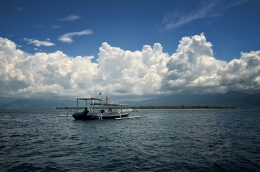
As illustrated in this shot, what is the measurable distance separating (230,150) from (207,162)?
21.8 ft

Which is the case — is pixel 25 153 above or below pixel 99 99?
below

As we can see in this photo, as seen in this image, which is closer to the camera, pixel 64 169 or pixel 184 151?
pixel 64 169

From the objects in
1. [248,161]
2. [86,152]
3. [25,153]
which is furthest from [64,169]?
[248,161]

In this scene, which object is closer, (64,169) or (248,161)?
(64,169)

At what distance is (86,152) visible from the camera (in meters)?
21.8

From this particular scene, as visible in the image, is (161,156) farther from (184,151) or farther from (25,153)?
(25,153)

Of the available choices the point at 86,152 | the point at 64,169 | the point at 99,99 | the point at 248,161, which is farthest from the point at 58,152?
the point at 99,99

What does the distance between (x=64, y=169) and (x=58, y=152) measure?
661cm

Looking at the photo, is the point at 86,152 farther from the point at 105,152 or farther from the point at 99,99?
the point at 99,99

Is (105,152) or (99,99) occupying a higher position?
(99,99)

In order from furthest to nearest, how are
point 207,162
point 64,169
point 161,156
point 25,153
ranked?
1. point 25,153
2. point 161,156
3. point 207,162
4. point 64,169

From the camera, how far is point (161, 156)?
19.7 metres

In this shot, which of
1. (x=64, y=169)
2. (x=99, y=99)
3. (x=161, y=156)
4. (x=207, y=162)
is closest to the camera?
(x=64, y=169)

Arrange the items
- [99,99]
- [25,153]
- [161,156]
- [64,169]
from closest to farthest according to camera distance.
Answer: [64,169] → [161,156] → [25,153] → [99,99]
